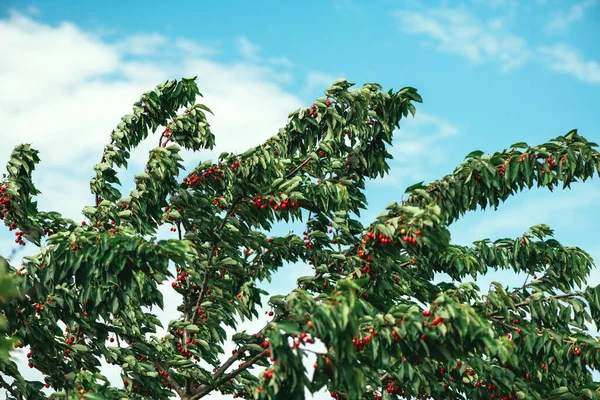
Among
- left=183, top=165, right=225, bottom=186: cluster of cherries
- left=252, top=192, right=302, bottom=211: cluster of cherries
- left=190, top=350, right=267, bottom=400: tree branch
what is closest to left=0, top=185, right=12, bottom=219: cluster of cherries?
left=183, top=165, right=225, bottom=186: cluster of cherries

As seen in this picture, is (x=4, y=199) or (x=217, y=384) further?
(x=217, y=384)

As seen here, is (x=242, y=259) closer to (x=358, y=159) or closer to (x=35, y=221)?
(x=358, y=159)

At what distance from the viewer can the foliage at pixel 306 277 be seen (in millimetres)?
5691

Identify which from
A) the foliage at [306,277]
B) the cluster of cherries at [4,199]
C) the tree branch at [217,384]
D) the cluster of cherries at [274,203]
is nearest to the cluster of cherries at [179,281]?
the foliage at [306,277]

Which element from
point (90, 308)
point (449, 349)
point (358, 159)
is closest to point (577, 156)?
point (358, 159)

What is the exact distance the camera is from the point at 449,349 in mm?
5613

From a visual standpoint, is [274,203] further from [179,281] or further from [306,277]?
[179,281]

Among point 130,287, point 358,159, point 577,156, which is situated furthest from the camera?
point 358,159

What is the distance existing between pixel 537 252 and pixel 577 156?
2.40 m

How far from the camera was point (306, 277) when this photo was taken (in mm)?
7840

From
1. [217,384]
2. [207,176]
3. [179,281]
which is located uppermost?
[207,176]

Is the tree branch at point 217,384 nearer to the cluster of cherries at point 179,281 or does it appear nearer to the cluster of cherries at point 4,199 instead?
the cluster of cherries at point 179,281

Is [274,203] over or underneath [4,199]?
over

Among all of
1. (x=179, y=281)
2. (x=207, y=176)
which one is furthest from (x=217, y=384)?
(x=207, y=176)
